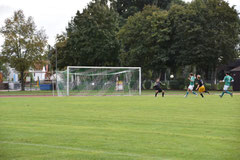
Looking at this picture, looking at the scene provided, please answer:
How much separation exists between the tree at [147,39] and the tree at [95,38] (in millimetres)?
2425

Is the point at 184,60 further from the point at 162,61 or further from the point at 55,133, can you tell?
the point at 55,133

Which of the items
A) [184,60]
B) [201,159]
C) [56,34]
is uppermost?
[56,34]

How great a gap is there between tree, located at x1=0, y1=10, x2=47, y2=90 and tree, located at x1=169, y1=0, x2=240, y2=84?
18584 millimetres

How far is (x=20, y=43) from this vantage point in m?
52.5

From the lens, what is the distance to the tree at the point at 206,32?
50938mm

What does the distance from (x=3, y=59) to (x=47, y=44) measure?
21.0ft

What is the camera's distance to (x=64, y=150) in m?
7.83

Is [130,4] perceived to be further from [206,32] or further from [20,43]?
[20,43]

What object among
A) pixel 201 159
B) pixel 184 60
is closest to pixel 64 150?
pixel 201 159

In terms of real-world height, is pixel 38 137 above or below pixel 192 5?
below

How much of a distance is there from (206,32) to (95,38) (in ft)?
55.5

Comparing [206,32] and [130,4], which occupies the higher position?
[130,4]

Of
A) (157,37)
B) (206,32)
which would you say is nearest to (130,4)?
(157,37)

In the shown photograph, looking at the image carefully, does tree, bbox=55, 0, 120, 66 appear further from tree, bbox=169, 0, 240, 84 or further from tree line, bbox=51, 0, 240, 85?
tree, bbox=169, 0, 240, 84
